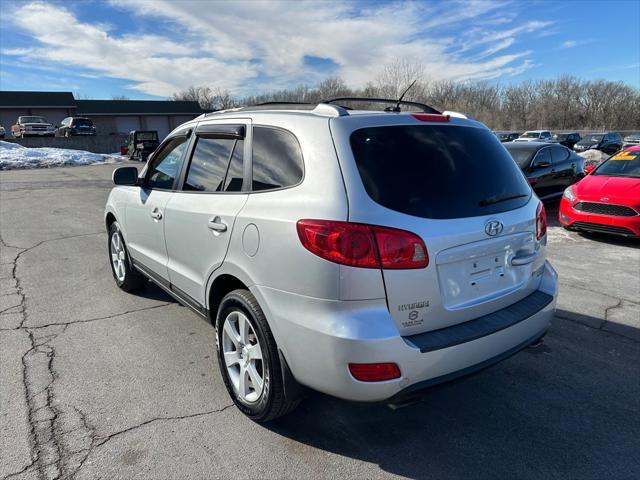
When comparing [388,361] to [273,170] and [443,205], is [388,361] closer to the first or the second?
[443,205]

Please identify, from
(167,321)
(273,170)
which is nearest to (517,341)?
(273,170)

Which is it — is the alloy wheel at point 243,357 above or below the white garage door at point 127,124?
below

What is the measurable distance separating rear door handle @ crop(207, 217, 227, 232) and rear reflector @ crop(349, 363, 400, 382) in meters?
1.24

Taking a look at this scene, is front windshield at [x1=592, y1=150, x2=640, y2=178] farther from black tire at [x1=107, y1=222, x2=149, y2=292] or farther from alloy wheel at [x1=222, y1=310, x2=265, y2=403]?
black tire at [x1=107, y1=222, x2=149, y2=292]

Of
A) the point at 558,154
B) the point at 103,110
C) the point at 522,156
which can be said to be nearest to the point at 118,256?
the point at 522,156

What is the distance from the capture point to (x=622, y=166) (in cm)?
833

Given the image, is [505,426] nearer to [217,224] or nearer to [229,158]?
[217,224]

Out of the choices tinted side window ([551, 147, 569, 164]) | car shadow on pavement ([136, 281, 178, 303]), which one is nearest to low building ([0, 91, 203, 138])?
tinted side window ([551, 147, 569, 164])

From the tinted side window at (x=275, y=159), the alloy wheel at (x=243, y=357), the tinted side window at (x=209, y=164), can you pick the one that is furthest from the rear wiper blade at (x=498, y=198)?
the tinted side window at (x=209, y=164)

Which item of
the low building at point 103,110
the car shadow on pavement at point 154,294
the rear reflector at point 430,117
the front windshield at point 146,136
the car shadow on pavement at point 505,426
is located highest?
the low building at point 103,110

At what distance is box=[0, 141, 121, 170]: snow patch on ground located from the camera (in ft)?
83.5

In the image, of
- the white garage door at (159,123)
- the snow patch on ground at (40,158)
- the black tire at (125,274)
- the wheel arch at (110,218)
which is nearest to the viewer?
the black tire at (125,274)

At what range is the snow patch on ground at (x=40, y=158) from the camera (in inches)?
1001

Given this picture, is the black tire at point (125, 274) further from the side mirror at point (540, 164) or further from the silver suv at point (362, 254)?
the side mirror at point (540, 164)
